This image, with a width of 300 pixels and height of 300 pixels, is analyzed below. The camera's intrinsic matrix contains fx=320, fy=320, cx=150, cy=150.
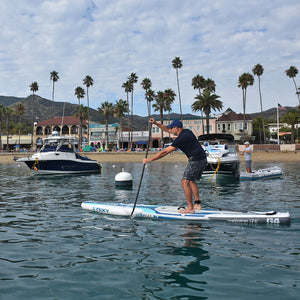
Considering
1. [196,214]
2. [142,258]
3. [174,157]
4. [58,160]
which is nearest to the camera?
[142,258]

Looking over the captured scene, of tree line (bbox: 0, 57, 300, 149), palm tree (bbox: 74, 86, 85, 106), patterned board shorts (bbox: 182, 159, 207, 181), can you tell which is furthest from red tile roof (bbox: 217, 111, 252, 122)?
patterned board shorts (bbox: 182, 159, 207, 181)

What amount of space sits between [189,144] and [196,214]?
6.08 ft

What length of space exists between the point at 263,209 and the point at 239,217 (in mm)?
2189

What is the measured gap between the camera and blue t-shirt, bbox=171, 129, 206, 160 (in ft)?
25.6

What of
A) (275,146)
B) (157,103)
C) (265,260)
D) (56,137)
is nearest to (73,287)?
(265,260)

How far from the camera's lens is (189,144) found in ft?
26.0

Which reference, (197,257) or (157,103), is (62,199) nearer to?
(197,257)

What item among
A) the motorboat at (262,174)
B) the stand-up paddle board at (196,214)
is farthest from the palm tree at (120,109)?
the stand-up paddle board at (196,214)

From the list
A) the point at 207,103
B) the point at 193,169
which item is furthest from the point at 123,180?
the point at 207,103

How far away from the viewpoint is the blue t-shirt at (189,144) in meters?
7.79

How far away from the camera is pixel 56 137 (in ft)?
86.6

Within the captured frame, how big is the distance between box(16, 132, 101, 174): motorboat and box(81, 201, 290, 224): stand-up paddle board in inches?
656

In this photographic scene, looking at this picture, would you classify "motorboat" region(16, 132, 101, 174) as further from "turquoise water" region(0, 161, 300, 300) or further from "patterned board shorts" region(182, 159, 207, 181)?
"patterned board shorts" region(182, 159, 207, 181)

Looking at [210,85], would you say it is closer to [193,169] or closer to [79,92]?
[79,92]
